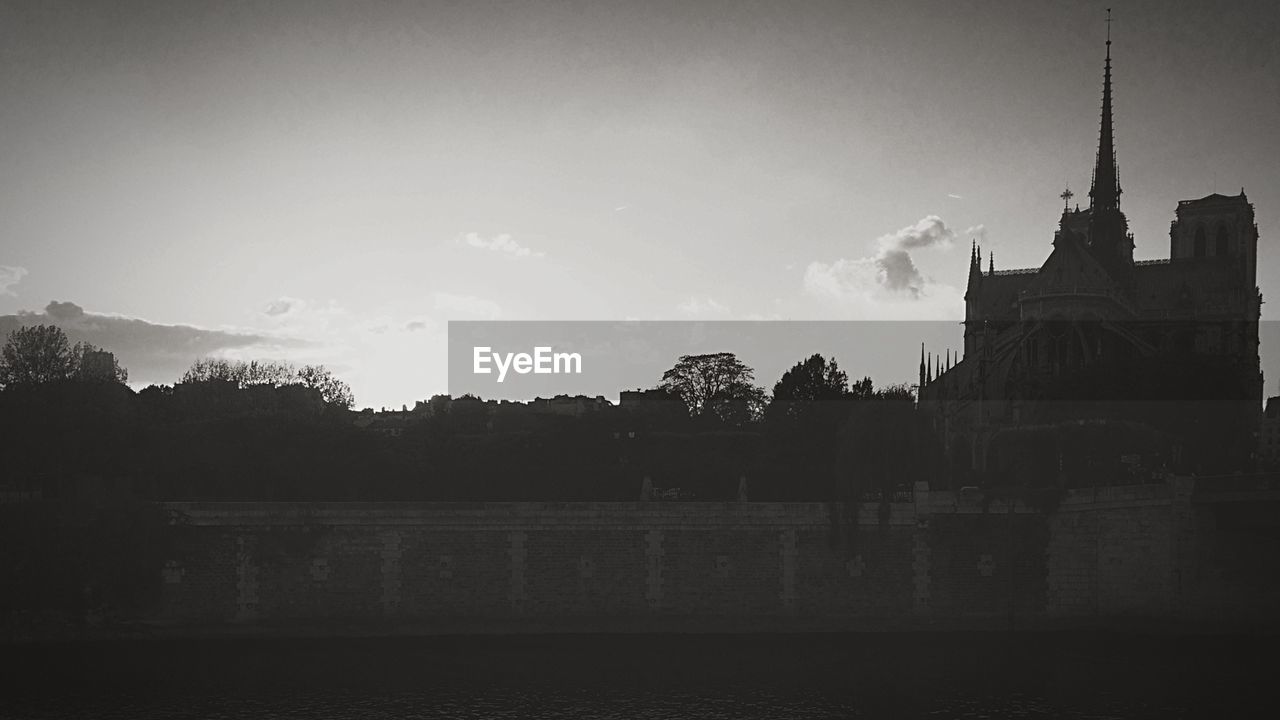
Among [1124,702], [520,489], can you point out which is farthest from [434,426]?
[1124,702]

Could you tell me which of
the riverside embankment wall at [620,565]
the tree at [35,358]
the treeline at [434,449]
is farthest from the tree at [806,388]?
the tree at [35,358]

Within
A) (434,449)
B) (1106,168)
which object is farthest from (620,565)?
(1106,168)

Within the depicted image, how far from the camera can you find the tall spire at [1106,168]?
83.1 metres

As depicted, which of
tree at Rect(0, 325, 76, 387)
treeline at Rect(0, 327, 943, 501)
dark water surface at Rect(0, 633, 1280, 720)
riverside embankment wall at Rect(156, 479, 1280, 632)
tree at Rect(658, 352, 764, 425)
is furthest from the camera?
tree at Rect(658, 352, 764, 425)

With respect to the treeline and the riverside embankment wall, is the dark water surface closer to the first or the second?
the riverside embankment wall

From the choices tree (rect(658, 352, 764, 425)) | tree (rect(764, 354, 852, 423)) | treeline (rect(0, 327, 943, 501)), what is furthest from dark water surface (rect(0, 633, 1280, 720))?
tree (rect(658, 352, 764, 425))

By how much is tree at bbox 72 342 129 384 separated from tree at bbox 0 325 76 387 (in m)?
0.55

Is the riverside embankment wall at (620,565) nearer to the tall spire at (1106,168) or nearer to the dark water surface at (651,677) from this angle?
the dark water surface at (651,677)

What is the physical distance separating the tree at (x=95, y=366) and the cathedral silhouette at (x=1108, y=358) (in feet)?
138

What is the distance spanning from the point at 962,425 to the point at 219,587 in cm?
4610

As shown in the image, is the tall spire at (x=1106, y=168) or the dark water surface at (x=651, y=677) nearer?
the dark water surface at (x=651, y=677)

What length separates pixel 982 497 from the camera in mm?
38250

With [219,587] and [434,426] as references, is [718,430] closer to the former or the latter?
[434,426]

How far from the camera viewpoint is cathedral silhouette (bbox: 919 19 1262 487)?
48344mm
